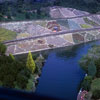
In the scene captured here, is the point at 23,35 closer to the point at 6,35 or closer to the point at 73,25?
the point at 6,35

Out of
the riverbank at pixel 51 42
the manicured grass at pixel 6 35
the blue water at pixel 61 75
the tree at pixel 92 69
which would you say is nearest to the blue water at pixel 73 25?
the riverbank at pixel 51 42

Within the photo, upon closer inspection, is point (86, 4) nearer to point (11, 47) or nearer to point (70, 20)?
point (70, 20)

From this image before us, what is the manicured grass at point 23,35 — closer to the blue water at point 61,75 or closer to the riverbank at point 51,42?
the riverbank at point 51,42

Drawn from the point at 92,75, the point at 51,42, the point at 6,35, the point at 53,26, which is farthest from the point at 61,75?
the point at 53,26

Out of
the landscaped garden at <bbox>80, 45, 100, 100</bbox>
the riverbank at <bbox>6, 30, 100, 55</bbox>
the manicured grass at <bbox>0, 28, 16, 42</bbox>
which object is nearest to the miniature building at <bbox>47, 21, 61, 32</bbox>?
the riverbank at <bbox>6, 30, 100, 55</bbox>

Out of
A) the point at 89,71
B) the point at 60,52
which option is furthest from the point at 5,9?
the point at 89,71

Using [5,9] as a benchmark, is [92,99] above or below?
above

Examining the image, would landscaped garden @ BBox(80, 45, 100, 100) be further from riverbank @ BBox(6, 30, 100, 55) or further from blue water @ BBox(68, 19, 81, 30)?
blue water @ BBox(68, 19, 81, 30)
